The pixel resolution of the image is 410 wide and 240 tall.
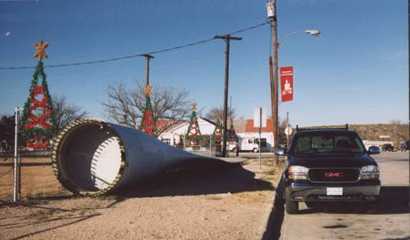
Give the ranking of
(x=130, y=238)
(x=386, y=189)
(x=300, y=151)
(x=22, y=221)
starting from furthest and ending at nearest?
(x=386, y=189) < (x=300, y=151) < (x=22, y=221) < (x=130, y=238)

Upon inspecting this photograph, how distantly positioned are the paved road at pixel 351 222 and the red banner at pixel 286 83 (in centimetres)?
1119

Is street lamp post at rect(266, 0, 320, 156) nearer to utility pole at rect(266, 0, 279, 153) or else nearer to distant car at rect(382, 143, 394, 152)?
utility pole at rect(266, 0, 279, 153)

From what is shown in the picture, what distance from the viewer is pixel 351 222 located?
7773mm

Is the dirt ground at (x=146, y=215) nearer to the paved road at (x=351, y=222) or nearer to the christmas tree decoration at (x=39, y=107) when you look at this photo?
the paved road at (x=351, y=222)

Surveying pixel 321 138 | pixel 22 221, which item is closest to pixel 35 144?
pixel 22 221

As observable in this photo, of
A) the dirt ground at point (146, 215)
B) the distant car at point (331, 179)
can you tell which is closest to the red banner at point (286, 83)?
the dirt ground at point (146, 215)

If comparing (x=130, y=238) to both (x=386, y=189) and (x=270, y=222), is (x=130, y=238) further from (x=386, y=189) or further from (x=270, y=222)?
(x=386, y=189)

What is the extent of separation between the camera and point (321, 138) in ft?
32.7

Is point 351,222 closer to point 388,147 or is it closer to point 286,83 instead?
point 286,83

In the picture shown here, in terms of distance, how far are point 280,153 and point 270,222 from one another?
2.60 m

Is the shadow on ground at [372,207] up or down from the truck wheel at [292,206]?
down

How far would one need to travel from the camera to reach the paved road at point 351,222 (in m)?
6.79

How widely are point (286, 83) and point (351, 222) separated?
13953mm

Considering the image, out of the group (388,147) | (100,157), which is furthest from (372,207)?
(388,147)
